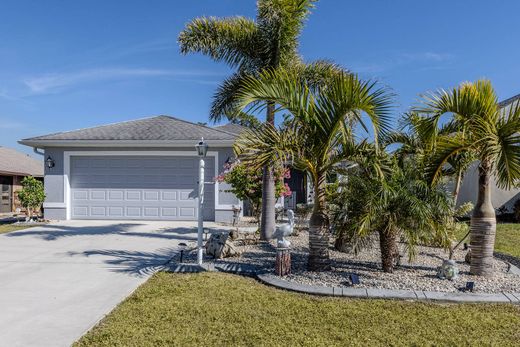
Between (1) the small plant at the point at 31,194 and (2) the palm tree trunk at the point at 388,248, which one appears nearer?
(2) the palm tree trunk at the point at 388,248

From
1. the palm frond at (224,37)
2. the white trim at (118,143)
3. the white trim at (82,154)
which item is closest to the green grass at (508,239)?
the palm frond at (224,37)

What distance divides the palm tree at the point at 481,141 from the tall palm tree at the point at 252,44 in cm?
378

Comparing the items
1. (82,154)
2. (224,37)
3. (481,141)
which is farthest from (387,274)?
(82,154)

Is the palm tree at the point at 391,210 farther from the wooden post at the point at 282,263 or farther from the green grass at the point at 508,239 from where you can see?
the green grass at the point at 508,239

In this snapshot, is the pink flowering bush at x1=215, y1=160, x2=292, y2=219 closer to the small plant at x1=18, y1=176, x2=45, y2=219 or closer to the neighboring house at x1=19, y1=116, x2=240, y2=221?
the neighboring house at x1=19, y1=116, x2=240, y2=221

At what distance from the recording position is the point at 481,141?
5098mm

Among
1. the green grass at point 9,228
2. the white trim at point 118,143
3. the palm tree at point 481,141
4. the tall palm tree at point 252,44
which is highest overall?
the tall palm tree at point 252,44

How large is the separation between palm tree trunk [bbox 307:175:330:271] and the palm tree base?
89.0 inches

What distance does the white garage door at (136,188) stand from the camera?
13125mm

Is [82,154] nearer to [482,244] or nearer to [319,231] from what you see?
[319,231]

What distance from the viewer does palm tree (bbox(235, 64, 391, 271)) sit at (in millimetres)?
5102

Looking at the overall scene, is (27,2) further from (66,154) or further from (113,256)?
(113,256)

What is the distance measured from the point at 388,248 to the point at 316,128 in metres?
2.26

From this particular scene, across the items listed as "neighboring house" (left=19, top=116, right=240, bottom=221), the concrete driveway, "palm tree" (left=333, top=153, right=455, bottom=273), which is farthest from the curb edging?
"neighboring house" (left=19, top=116, right=240, bottom=221)
